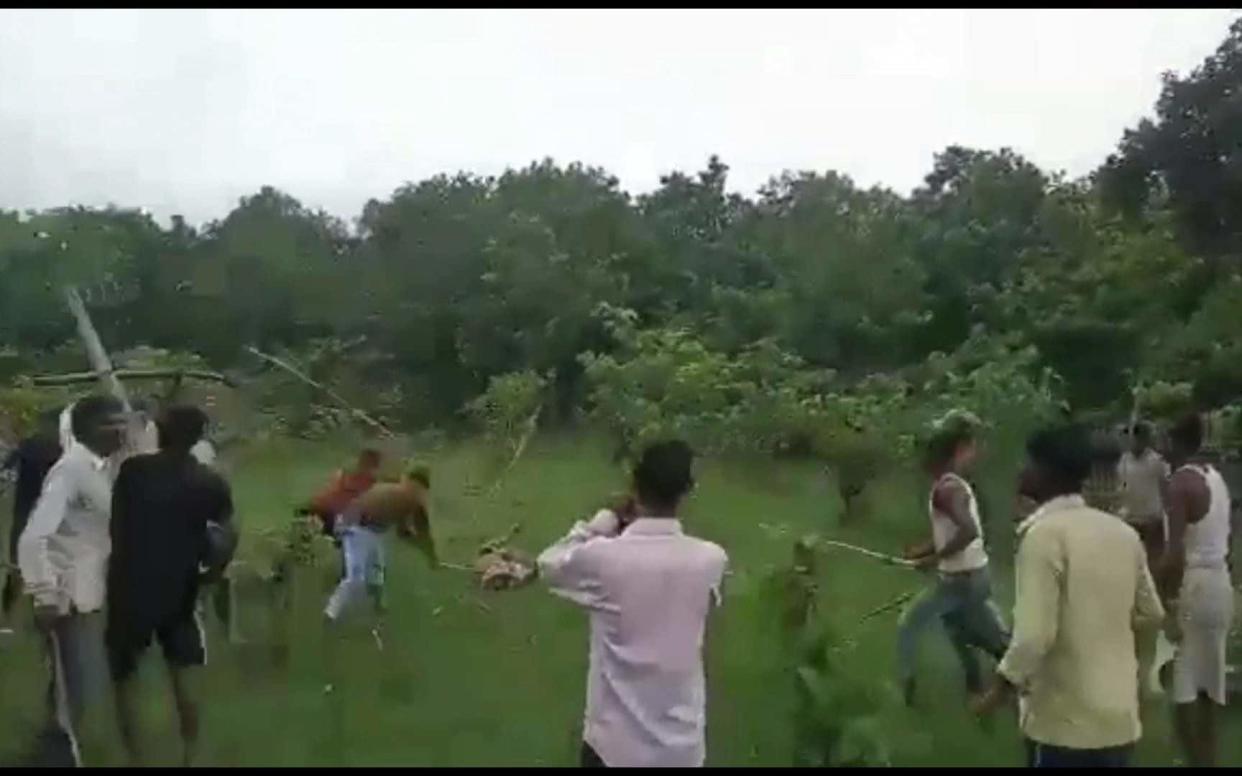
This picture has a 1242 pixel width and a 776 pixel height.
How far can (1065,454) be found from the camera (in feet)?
10.4

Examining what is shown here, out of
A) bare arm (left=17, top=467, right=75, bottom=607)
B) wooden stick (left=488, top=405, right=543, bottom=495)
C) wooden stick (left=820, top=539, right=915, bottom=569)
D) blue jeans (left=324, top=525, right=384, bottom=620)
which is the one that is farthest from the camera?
wooden stick (left=488, top=405, right=543, bottom=495)

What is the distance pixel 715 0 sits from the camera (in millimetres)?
4176

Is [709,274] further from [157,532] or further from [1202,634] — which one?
[157,532]

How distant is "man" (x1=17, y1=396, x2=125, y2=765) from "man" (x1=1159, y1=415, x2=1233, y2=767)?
Result: 10.3 ft

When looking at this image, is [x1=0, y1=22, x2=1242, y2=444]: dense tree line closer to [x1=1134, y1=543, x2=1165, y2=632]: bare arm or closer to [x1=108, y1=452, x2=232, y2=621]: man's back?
[x1=108, y1=452, x2=232, y2=621]: man's back

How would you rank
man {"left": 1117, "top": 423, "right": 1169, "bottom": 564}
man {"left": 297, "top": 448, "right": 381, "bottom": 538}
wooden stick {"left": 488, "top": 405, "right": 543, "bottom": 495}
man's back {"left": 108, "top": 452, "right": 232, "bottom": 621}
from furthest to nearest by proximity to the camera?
wooden stick {"left": 488, "top": 405, "right": 543, "bottom": 495}
man {"left": 297, "top": 448, "right": 381, "bottom": 538}
man {"left": 1117, "top": 423, "right": 1169, "bottom": 564}
man's back {"left": 108, "top": 452, "right": 232, "bottom": 621}

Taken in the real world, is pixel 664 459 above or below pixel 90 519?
above

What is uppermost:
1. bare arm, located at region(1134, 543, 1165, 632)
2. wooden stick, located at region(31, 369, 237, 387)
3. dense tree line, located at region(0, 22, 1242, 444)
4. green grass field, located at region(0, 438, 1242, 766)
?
dense tree line, located at region(0, 22, 1242, 444)

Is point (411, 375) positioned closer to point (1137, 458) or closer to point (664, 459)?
point (1137, 458)

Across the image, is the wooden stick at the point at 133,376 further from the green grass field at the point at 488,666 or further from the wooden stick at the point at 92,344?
the green grass field at the point at 488,666

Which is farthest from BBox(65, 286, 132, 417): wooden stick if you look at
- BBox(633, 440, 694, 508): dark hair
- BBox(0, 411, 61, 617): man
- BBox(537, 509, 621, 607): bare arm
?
BBox(633, 440, 694, 508): dark hair

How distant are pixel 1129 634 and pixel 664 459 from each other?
1.04 m

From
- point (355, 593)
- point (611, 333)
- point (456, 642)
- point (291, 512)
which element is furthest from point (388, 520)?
point (611, 333)

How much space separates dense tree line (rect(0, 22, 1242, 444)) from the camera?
305 inches
